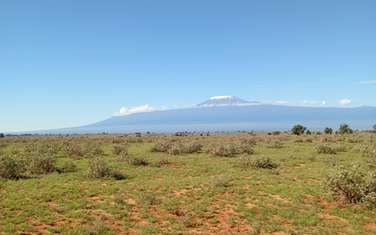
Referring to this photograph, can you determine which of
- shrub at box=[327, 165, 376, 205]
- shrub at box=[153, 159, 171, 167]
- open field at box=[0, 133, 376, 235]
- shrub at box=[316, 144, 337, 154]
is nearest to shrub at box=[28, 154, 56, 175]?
open field at box=[0, 133, 376, 235]

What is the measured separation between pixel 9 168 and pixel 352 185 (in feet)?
59.7

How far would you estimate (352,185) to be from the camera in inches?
604

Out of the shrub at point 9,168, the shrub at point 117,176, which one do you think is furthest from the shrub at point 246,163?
the shrub at point 9,168

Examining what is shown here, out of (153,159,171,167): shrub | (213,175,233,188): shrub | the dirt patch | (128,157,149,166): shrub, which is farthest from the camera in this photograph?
(128,157,149,166): shrub

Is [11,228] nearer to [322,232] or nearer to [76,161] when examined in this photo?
[322,232]

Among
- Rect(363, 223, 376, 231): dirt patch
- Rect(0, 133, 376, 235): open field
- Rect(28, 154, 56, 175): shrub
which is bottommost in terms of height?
Rect(363, 223, 376, 231): dirt patch

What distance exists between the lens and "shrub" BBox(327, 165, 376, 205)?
15.2 meters

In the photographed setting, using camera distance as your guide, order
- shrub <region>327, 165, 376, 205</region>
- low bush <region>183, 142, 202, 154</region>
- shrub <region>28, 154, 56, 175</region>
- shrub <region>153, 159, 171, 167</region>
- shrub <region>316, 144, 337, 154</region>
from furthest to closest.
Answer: low bush <region>183, 142, 202, 154</region>, shrub <region>316, 144, 337, 154</region>, shrub <region>153, 159, 171, 167</region>, shrub <region>28, 154, 56, 175</region>, shrub <region>327, 165, 376, 205</region>

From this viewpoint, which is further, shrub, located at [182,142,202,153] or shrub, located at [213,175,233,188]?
shrub, located at [182,142,202,153]

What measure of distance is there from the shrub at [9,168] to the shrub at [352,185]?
1706cm

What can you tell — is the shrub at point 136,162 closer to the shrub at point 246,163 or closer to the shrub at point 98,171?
the shrub at point 98,171

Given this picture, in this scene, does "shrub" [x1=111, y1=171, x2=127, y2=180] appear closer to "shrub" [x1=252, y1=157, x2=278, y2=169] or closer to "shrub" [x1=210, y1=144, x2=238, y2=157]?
"shrub" [x1=252, y1=157, x2=278, y2=169]

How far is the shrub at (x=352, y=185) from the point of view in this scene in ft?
49.8

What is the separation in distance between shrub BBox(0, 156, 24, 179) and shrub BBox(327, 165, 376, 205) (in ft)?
56.0
